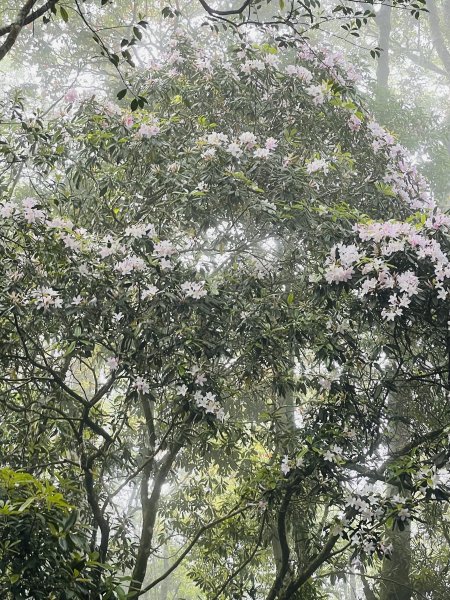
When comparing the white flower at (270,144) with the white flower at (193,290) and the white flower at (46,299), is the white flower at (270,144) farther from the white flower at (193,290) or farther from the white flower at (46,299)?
the white flower at (46,299)

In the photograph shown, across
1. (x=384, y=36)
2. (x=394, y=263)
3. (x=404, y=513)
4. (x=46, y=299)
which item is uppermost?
(x=384, y=36)

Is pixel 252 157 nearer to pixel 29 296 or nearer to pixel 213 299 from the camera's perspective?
pixel 213 299

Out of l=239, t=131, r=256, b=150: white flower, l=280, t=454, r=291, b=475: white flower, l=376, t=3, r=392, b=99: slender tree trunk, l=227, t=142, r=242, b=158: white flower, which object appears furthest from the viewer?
l=376, t=3, r=392, b=99: slender tree trunk

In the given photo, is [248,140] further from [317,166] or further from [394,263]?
[394,263]

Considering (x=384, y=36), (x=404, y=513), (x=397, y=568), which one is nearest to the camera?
(x=404, y=513)

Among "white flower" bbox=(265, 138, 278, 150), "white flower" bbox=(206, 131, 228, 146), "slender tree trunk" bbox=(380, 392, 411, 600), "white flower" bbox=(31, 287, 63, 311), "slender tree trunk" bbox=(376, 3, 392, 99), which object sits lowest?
"slender tree trunk" bbox=(380, 392, 411, 600)

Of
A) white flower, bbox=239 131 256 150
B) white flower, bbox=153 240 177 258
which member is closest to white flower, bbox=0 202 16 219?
white flower, bbox=153 240 177 258

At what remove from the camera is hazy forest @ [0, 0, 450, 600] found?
3.21m

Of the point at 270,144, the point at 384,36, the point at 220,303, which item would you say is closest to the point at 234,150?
the point at 270,144

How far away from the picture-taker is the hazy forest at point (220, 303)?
10.5 feet

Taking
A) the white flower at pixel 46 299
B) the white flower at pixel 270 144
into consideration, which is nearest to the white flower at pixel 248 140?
the white flower at pixel 270 144

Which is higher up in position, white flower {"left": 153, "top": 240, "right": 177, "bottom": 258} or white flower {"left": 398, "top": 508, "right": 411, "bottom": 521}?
white flower {"left": 153, "top": 240, "right": 177, "bottom": 258}

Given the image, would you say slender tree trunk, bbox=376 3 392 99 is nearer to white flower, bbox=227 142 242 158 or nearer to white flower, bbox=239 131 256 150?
white flower, bbox=239 131 256 150

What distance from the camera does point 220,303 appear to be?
344cm
